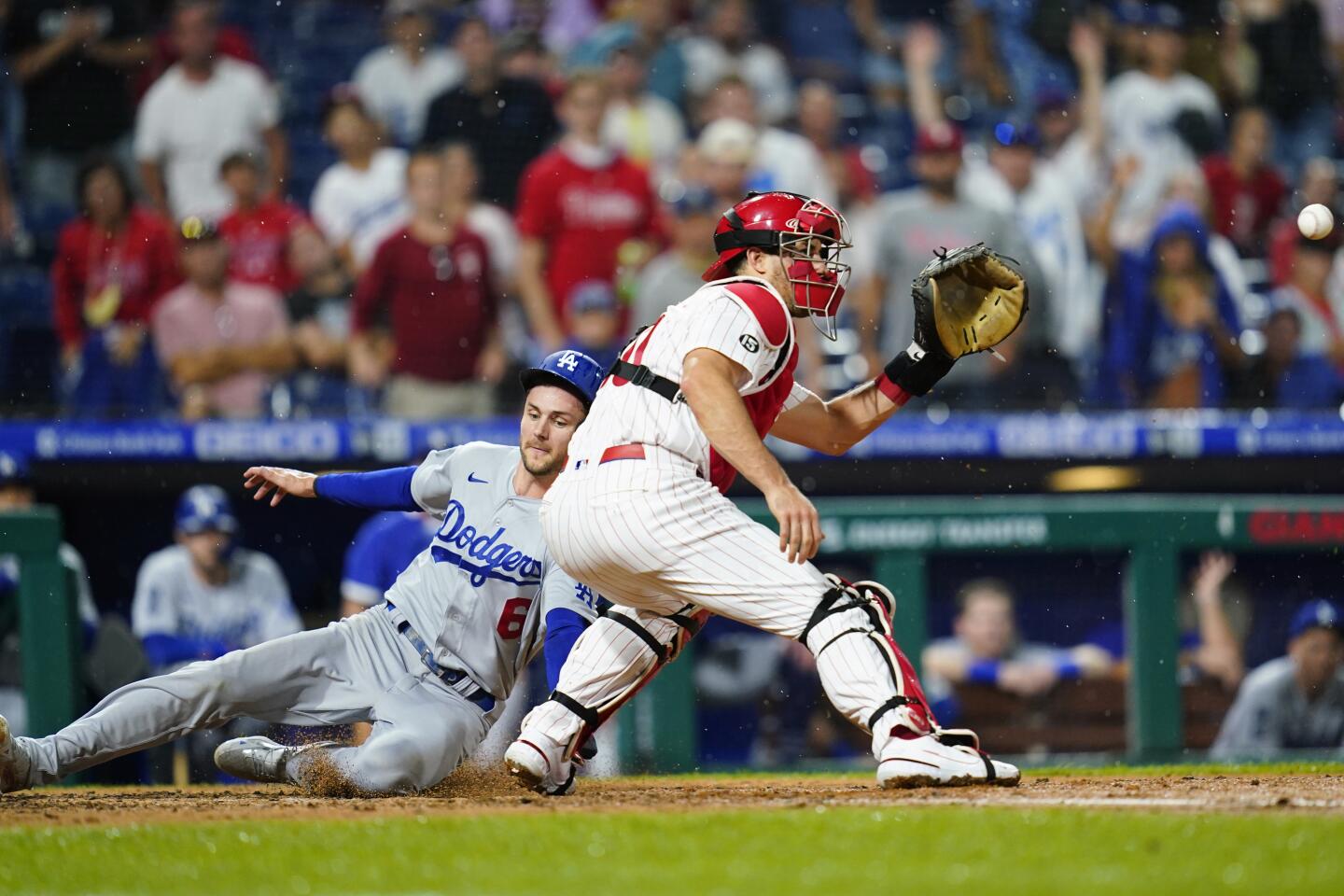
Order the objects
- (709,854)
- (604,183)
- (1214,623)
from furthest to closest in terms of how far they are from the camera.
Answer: (604,183) → (1214,623) → (709,854)

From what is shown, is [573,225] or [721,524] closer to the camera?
[721,524]

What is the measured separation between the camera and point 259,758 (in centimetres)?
472

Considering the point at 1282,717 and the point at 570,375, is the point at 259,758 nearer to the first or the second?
the point at 570,375

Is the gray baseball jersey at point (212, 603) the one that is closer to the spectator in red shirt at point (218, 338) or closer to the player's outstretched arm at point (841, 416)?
the spectator in red shirt at point (218, 338)

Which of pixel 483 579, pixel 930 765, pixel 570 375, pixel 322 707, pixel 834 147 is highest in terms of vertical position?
pixel 834 147

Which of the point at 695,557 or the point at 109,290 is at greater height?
the point at 109,290

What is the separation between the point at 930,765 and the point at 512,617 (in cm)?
117

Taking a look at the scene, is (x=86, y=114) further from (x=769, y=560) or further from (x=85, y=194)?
(x=769, y=560)

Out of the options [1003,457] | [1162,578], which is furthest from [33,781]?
[1003,457]

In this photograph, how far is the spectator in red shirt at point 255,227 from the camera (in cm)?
866

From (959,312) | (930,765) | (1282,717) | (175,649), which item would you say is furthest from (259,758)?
(1282,717)

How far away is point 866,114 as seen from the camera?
32.6 feet

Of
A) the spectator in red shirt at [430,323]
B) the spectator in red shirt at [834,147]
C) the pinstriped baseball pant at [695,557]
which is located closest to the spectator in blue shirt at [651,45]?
the spectator in red shirt at [834,147]

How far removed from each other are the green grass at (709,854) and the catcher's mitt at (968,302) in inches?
54.4
